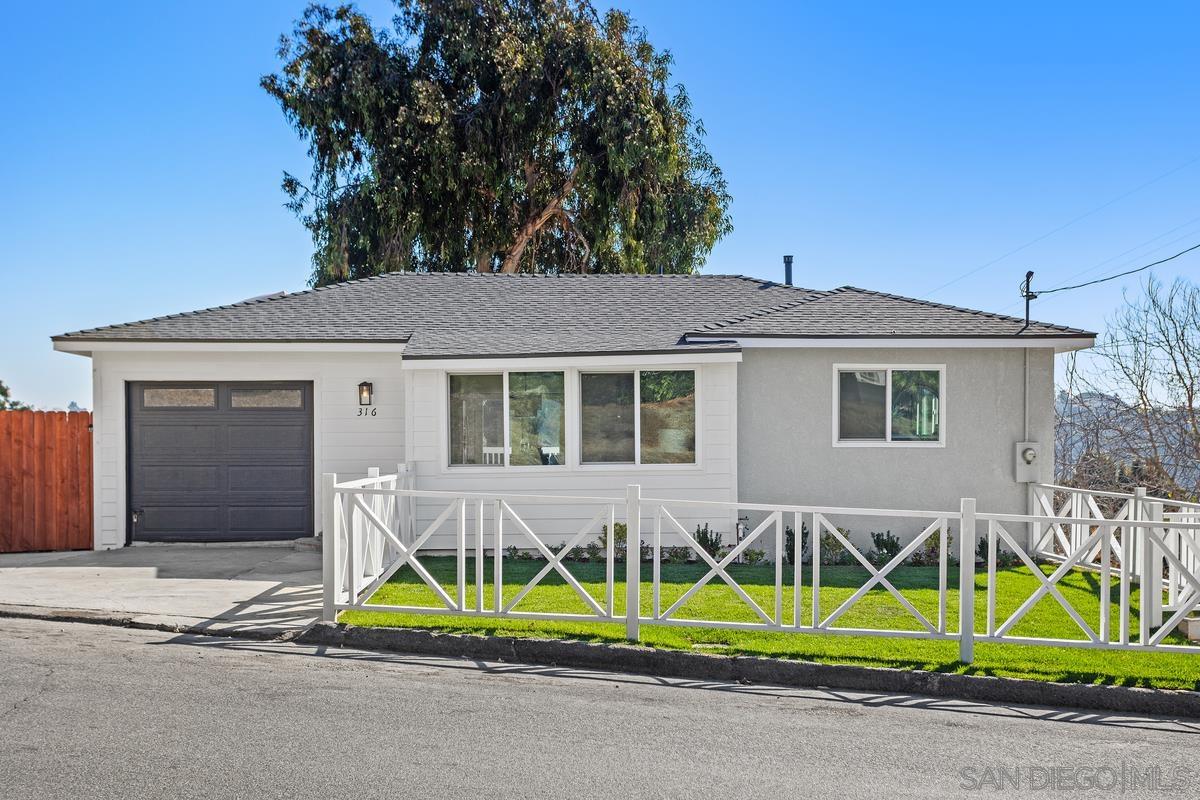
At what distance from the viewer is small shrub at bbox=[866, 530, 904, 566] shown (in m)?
11.4

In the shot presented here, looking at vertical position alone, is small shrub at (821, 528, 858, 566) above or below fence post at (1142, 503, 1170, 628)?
below

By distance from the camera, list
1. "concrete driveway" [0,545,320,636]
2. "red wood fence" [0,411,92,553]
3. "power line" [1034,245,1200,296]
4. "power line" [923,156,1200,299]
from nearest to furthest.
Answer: "concrete driveway" [0,545,320,636]
"red wood fence" [0,411,92,553]
"power line" [1034,245,1200,296]
"power line" [923,156,1200,299]

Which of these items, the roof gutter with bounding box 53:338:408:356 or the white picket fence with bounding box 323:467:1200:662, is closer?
the white picket fence with bounding box 323:467:1200:662

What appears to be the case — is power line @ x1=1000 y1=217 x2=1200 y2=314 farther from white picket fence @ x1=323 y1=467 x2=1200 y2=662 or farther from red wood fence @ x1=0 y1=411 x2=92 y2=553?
red wood fence @ x1=0 y1=411 x2=92 y2=553

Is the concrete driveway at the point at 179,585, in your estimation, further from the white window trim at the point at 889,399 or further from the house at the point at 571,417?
the white window trim at the point at 889,399

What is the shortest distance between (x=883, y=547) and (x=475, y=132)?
1463 cm

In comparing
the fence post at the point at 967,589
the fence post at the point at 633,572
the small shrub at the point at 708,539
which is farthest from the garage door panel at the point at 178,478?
the fence post at the point at 967,589

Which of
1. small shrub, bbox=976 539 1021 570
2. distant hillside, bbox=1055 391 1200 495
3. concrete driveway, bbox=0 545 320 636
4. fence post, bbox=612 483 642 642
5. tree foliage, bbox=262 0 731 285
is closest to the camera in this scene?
fence post, bbox=612 483 642 642

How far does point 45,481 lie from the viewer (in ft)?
38.2

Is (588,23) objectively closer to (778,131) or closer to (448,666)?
(778,131)

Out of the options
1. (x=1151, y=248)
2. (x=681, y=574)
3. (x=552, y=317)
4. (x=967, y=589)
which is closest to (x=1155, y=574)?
(x=967, y=589)

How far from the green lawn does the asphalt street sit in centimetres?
47

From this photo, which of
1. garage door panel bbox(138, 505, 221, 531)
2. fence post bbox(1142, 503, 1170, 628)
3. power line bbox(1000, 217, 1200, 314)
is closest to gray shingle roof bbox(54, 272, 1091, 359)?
garage door panel bbox(138, 505, 221, 531)

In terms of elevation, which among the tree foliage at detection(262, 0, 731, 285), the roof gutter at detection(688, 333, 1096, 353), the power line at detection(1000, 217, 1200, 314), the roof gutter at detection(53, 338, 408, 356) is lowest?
the roof gutter at detection(53, 338, 408, 356)
